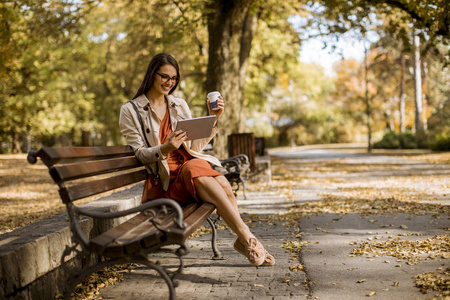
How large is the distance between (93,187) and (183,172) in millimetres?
786

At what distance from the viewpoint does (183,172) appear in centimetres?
369

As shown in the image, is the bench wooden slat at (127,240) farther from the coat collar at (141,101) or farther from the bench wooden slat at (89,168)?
the coat collar at (141,101)

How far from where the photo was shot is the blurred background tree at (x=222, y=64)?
11.1 metres

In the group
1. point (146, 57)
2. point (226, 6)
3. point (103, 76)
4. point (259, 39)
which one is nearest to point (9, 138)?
point (103, 76)

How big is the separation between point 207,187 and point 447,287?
72.0 inches

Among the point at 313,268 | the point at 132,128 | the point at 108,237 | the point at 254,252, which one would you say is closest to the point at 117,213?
the point at 108,237

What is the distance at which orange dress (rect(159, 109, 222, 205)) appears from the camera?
144 inches

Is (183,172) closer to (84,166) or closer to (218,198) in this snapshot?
(218,198)

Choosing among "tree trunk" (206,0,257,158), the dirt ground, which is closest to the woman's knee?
the dirt ground

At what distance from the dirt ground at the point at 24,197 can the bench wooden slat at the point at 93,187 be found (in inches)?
120

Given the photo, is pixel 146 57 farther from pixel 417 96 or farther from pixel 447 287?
pixel 447 287

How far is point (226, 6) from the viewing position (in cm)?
1136

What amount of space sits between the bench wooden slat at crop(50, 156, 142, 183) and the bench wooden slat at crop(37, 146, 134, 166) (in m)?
0.07

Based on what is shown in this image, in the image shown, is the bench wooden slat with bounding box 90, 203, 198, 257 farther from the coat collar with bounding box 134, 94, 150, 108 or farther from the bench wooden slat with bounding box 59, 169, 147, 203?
the coat collar with bounding box 134, 94, 150, 108
